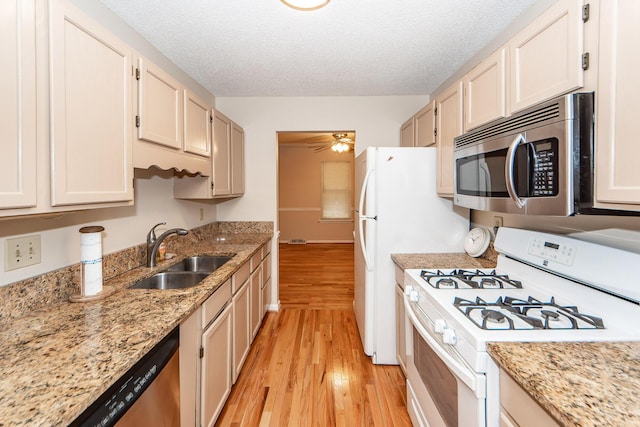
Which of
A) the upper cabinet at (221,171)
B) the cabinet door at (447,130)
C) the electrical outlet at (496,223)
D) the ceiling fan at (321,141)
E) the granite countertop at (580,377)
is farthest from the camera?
the ceiling fan at (321,141)

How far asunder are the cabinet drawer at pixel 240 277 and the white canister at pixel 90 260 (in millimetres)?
741

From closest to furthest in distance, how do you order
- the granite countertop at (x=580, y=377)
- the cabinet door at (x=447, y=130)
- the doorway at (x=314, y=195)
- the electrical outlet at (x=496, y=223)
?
the granite countertop at (x=580, y=377) < the cabinet door at (x=447, y=130) < the electrical outlet at (x=496, y=223) < the doorway at (x=314, y=195)

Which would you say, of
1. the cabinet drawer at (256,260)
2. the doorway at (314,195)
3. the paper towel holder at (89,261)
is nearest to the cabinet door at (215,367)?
the paper towel holder at (89,261)

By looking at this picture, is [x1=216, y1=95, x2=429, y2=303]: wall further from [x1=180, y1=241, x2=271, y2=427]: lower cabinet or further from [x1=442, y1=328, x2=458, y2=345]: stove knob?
[x1=442, y1=328, x2=458, y2=345]: stove knob

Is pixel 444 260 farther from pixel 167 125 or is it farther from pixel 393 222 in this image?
pixel 167 125

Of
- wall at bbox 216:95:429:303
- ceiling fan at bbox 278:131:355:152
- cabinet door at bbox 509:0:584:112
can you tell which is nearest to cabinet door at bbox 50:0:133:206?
cabinet door at bbox 509:0:584:112

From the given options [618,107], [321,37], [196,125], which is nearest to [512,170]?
[618,107]

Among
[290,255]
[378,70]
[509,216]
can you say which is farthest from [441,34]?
[290,255]

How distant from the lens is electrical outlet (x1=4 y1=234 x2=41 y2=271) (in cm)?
117

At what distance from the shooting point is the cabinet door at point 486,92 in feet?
4.75

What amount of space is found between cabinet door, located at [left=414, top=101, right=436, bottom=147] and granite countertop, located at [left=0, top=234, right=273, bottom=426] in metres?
1.88

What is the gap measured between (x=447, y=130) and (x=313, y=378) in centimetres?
199

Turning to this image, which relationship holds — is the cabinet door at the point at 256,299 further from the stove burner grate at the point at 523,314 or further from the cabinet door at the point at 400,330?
the stove burner grate at the point at 523,314

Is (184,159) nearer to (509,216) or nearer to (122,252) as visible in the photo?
(122,252)
